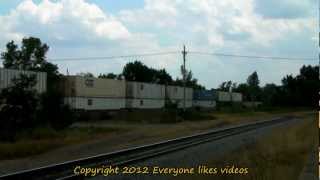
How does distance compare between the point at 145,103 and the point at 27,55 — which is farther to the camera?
the point at 27,55

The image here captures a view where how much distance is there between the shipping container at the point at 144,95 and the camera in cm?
7656

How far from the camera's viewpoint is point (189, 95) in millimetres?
101062

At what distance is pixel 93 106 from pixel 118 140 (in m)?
34.5

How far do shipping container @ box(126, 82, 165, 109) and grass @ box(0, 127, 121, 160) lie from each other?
41.7 m

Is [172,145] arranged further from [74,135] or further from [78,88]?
[78,88]

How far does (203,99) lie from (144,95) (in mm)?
32524

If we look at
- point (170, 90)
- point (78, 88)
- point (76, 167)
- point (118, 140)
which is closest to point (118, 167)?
point (76, 167)

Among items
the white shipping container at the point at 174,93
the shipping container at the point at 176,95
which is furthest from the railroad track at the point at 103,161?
the white shipping container at the point at 174,93

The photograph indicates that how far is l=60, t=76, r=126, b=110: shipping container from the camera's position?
62847mm

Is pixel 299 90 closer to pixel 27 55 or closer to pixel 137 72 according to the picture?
pixel 137 72

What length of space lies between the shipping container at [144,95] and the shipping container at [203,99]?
Answer: 20.2 m

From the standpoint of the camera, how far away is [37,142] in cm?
2725

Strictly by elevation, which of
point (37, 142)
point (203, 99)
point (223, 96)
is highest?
point (223, 96)

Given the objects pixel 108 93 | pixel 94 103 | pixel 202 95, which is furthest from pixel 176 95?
pixel 94 103
